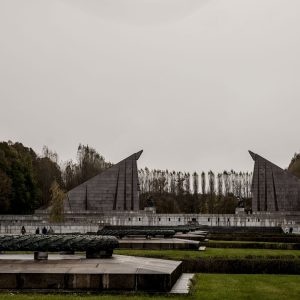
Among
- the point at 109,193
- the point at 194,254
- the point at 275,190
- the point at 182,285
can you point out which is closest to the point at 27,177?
the point at 109,193

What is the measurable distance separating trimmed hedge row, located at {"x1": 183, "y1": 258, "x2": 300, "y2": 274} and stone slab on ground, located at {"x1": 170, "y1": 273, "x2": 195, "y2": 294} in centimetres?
178

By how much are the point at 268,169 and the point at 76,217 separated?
60.0 feet

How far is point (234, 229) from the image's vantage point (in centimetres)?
4388

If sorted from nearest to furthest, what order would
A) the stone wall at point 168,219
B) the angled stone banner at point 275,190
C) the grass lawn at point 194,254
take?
the grass lawn at point 194,254, the stone wall at point 168,219, the angled stone banner at point 275,190

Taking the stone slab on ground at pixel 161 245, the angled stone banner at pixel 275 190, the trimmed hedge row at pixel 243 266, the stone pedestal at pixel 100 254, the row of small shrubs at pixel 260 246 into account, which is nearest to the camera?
the stone pedestal at pixel 100 254

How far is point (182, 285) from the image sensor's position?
10008 millimetres

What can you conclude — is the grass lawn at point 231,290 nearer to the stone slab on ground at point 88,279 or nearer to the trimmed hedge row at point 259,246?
the stone slab on ground at point 88,279

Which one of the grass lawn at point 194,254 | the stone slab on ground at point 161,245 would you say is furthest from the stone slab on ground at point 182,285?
the stone slab on ground at point 161,245

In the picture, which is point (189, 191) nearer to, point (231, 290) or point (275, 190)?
point (275, 190)

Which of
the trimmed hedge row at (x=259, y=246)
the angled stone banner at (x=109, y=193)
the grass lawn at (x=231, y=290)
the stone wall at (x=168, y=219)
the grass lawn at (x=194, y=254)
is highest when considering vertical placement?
the angled stone banner at (x=109, y=193)

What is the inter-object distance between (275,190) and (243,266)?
41049 mm

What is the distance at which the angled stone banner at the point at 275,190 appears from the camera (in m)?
53.3

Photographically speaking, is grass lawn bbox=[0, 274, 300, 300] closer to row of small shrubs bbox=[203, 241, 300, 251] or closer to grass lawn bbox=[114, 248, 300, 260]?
grass lawn bbox=[114, 248, 300, 260]

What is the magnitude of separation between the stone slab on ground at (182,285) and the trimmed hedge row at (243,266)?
1778 millimetres
